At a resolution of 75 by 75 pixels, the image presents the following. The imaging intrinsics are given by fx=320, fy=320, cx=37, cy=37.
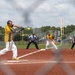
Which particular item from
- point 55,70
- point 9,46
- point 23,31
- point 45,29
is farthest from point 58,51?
point 9,46

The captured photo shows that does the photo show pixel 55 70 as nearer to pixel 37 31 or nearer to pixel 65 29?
pixel 65 29

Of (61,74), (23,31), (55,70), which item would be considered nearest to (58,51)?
(23,31)

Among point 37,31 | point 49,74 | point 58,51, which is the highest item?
point 37,31

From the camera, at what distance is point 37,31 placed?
3.71 meters

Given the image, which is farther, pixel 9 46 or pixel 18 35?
pixel 9 46

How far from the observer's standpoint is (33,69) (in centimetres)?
803

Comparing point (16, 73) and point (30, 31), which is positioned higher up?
point (30, 31)

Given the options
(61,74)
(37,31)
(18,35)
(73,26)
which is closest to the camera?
(37,31)

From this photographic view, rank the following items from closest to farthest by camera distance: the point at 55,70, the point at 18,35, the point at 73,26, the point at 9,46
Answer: the point at 73,26, the point at 18,35, the point at 55,70, the point at 9,46

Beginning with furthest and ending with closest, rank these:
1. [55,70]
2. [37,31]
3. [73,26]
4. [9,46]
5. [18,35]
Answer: [9,46], [55,70], [18,35], [73,26], [37,31]

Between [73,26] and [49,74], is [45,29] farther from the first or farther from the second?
[49,74]

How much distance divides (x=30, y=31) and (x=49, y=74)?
12.0ft

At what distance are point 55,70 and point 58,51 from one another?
402 cm

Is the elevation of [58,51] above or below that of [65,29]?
below
